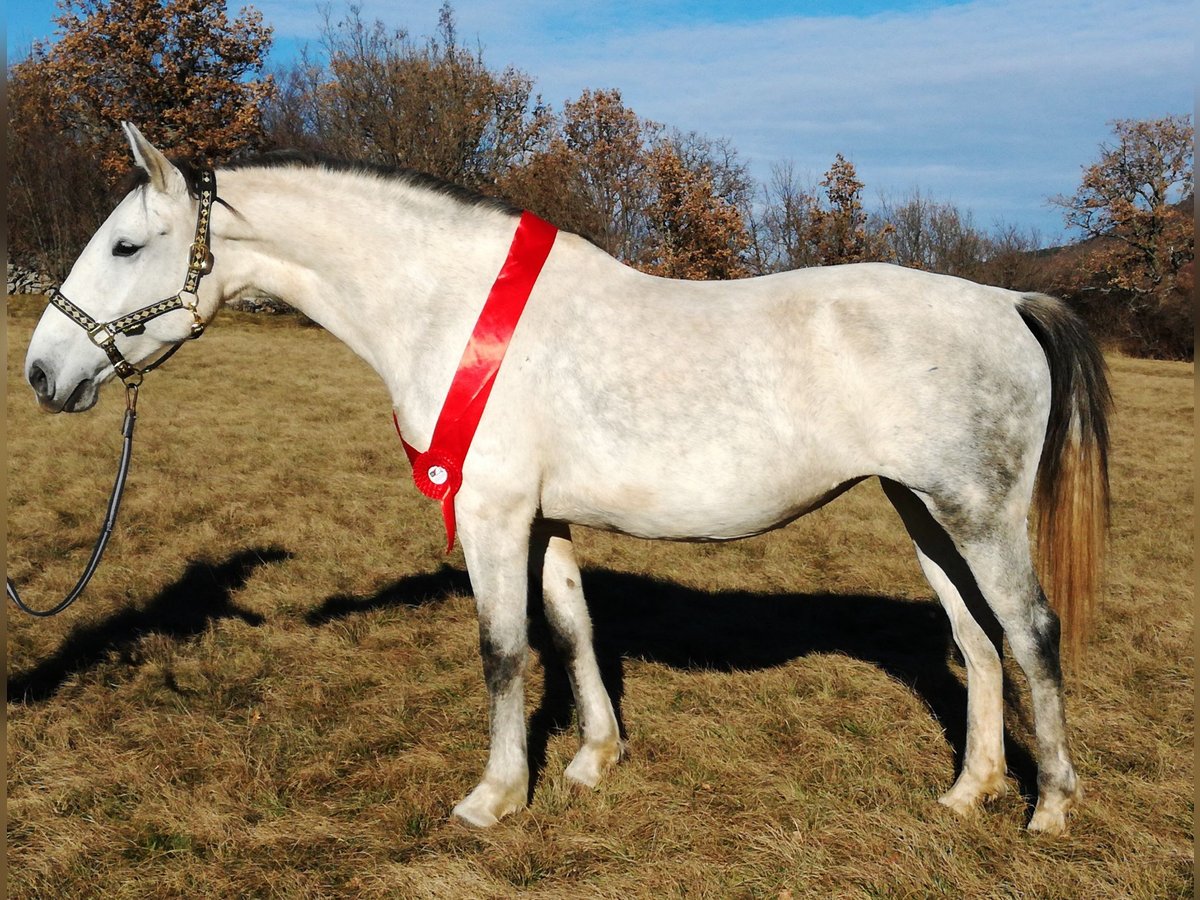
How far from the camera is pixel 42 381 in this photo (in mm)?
3396

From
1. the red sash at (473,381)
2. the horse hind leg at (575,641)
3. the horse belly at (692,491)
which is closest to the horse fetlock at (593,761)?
the horse hind leg at (575,641)

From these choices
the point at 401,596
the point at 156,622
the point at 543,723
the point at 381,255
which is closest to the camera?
the point at 381,255

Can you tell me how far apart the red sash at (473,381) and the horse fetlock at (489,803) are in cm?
122

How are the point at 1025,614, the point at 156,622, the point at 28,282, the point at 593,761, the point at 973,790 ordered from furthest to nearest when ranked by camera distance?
1. the point at 28,282
2. the point at 156,622
3. the point at 593,761
4. the point at 973,790
5. the point at 1025,614

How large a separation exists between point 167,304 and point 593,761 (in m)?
2.65

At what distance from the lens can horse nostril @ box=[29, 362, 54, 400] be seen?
133 inches

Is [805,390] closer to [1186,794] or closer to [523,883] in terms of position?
[523,883]

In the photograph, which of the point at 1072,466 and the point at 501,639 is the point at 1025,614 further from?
the point at 501,639

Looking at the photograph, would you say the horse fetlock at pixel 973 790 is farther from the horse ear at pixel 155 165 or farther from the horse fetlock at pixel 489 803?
the horse ear at pixel 155 165

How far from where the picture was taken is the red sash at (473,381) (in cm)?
326

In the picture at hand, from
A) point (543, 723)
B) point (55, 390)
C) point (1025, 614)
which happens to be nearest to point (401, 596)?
point (543, 723)

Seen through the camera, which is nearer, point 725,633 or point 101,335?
point 101,335

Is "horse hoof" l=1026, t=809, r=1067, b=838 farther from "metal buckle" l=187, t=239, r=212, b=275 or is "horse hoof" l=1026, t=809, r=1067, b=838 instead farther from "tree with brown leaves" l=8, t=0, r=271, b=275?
"tree with brown leaves" l=8, t=0, r=271, b=275

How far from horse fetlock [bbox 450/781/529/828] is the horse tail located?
7.77 feet
